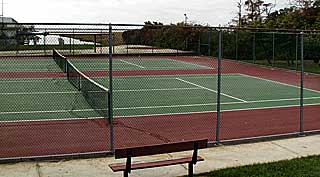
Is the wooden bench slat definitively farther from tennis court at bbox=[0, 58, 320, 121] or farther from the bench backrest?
tennis court at bbox=[0, 58, 320, 121]

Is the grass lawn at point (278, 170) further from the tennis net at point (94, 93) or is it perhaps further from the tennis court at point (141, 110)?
the tennis net at point (94, 93)

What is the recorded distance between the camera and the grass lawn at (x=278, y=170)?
26.6 ft

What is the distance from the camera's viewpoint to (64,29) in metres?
8.91

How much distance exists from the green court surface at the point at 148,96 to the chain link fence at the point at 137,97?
0.04m

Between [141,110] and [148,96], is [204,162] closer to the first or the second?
[141,110]

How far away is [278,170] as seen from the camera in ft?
27.5

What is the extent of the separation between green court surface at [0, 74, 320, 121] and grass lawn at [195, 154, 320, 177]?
22.3ft

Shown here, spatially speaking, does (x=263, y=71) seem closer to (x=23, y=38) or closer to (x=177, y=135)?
(x=177, y=135)

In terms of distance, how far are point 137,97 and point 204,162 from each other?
10262mm

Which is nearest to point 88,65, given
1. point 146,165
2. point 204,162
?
point 204,162

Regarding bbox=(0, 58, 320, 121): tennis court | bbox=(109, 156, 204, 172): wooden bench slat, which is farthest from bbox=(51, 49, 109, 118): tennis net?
bbox=(109, 156, 204, 172): wooden bench slat

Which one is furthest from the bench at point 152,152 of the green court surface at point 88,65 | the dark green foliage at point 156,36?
the green court surface at point 88,65

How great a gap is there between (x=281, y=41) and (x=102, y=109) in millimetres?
19882

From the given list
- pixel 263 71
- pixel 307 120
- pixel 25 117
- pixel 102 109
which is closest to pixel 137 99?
pixel 102 109
